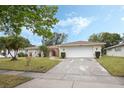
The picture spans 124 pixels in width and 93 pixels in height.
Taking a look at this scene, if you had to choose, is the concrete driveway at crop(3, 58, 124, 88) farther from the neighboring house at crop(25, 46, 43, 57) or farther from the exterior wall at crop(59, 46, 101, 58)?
the neighboring house at crop(25, 46, 43, 57)

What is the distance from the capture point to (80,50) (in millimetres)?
26188

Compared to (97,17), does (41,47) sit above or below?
below

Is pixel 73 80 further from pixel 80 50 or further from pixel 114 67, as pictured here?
pixel 80 50

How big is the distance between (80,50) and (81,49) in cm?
21

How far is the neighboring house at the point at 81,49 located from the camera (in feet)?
83.5

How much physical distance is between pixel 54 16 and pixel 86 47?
56.6 feet

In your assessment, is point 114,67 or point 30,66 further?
point 30,66

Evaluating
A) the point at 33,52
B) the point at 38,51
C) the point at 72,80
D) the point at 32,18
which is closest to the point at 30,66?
the point at 32,18

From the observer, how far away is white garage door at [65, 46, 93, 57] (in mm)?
25672

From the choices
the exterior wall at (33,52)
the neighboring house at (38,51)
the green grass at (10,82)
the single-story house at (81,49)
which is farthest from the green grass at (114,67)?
the exterior wall at (33,52)

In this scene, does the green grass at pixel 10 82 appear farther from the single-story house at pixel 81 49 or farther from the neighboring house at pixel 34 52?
the neighboring house at pixel 34 52
